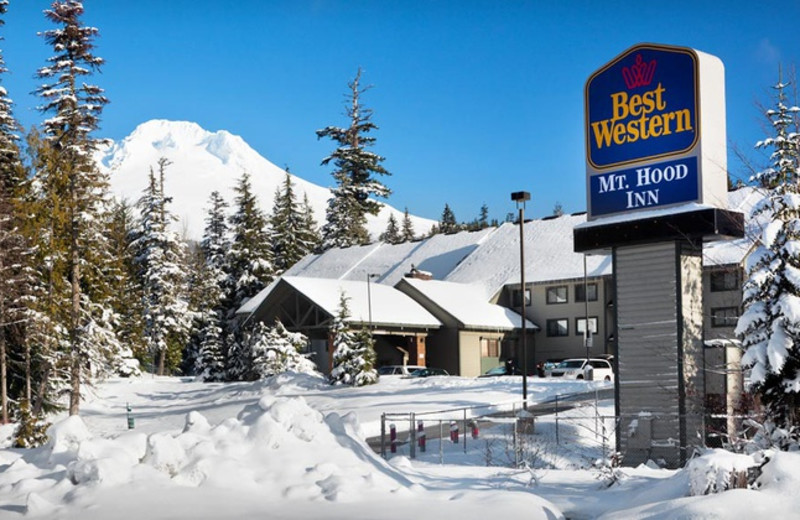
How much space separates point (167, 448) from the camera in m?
15.4

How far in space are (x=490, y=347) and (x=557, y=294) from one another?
17.8 feet

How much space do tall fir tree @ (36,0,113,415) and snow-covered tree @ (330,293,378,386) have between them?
36.4ft

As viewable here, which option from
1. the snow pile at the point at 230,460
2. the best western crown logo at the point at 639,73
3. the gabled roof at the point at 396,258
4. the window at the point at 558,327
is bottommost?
the snow pile at the point at 230,460

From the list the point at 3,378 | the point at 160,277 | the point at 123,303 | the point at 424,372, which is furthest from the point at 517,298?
the point at 3,378

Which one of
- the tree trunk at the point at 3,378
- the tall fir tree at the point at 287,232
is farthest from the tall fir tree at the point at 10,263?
the tall fir tree at the point at 287,232

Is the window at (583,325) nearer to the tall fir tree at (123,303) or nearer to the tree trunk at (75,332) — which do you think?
the tall fir tree at (123,303)

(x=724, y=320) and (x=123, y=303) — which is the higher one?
(x=123, y=303)

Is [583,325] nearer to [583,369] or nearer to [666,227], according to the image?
[583,369]

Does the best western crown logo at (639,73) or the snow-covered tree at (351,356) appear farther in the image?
the snow-covered tree at (351,356)

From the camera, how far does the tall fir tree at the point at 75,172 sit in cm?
4300

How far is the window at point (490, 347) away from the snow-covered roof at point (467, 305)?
1272 mm

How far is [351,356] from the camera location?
4806 cm

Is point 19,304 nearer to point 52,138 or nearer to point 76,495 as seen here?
point 52,138

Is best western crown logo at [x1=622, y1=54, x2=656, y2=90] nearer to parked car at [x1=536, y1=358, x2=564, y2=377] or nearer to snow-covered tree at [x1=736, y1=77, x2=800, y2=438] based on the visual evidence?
snow-covered tree at [x1=736, y1=77, x2=800, y2=438]
